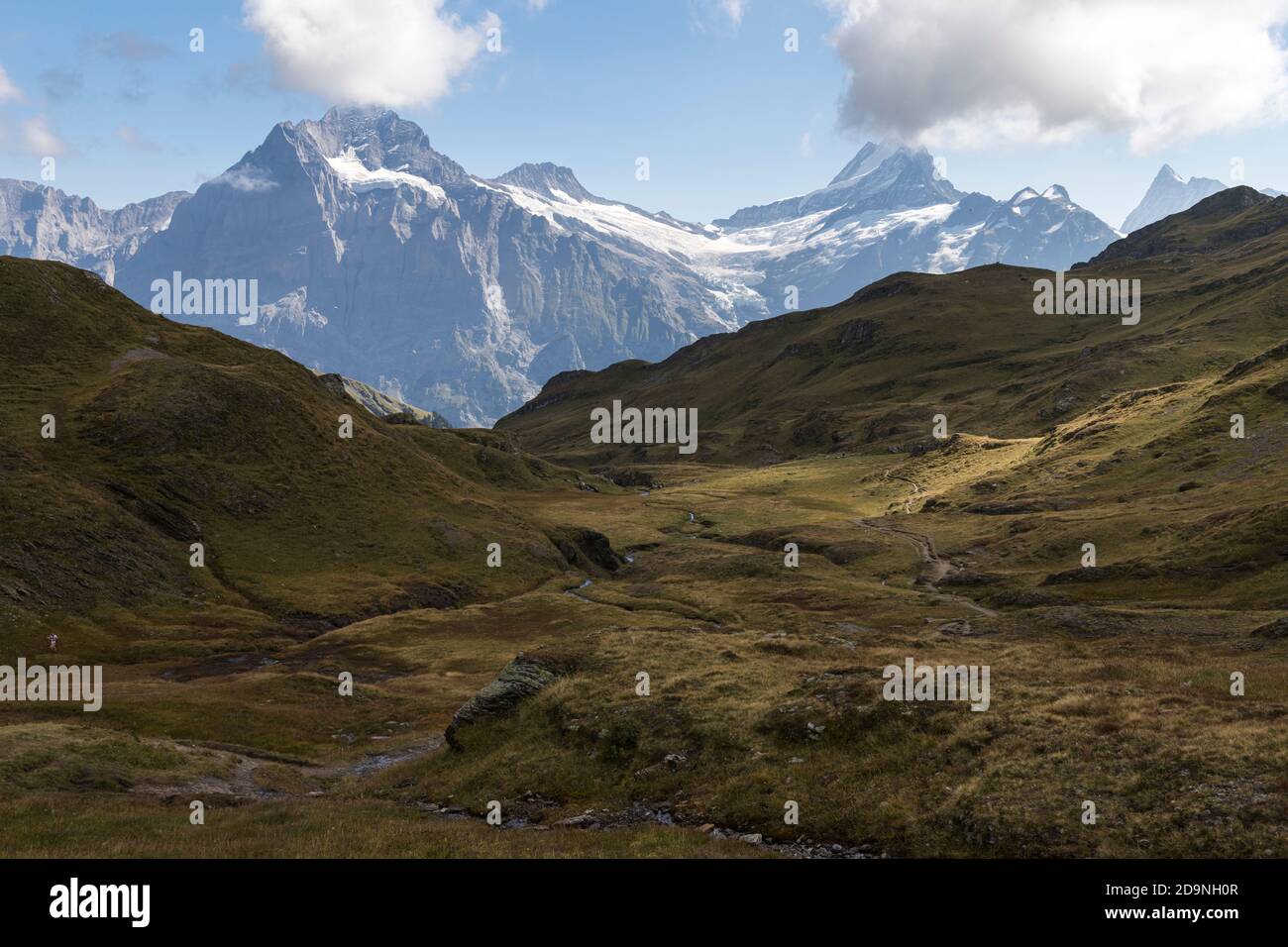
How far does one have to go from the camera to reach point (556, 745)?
1555 inches

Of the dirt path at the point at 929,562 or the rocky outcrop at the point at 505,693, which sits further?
the dirt path at the point at 929,562

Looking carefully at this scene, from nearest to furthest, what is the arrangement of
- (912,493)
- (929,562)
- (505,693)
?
(505,693) → (929,562) → (912,493)

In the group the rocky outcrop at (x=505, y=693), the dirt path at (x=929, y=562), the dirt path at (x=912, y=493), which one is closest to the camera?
the rocky outcrop at (x=505, y=693)

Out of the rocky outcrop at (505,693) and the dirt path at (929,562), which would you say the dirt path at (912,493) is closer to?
the dirt path at (929,562)

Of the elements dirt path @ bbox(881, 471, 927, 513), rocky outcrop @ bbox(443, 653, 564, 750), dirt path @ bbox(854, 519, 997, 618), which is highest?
dirt path @ bbox(881, 471, 927, 513)

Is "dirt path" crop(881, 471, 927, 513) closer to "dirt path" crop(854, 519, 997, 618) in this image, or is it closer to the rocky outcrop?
"dirt path" crop(854, 519, 997, 618)

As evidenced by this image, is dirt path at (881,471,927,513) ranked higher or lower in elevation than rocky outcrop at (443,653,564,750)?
higher

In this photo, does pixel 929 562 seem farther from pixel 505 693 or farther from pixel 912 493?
pixel 505 693

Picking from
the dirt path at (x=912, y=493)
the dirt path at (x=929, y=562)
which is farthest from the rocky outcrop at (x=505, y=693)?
the dirt path at (x=912, y=493)

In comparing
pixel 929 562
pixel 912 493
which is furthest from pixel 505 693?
pixel 912 493

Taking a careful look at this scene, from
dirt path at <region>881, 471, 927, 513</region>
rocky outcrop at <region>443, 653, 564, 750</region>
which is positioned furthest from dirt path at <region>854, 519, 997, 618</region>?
rocky outcrop at <region>443, 653, 564, 750</region>
